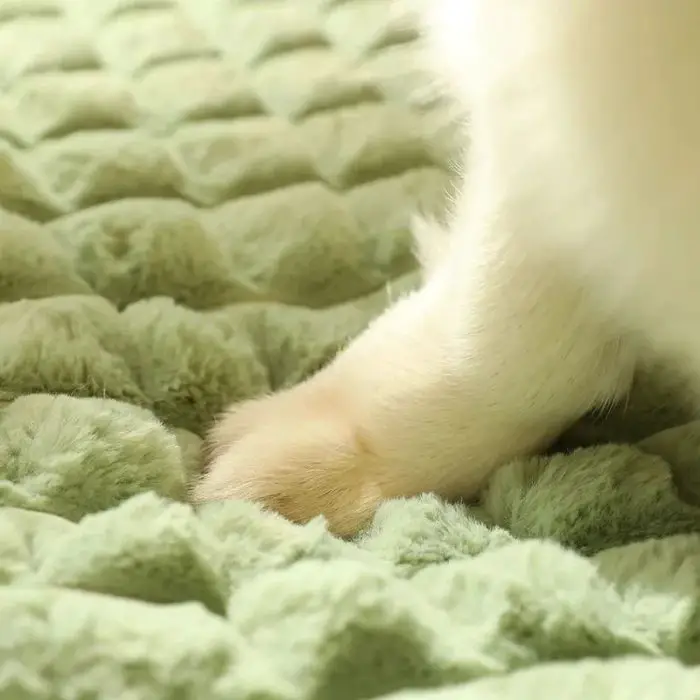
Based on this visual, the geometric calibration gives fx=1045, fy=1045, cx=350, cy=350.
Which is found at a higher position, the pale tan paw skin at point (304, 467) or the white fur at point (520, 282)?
the white fur at point (520, 282)

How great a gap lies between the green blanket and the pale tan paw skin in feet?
0.11

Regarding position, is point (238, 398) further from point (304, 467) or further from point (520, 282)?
point (520, 282)

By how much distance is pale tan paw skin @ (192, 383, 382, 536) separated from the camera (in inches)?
21.8

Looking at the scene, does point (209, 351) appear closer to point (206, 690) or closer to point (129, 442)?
point (129, 442)

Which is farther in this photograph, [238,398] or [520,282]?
[238,398]

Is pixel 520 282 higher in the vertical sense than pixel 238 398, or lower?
higher

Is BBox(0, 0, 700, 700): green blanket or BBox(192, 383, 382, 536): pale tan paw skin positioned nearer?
BBox(0, 0, 700, 700): green blanket

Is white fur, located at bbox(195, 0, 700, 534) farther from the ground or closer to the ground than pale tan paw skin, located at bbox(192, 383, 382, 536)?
farther from the ground

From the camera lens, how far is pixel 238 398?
674mm

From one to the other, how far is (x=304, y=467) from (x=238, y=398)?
0.12 meters

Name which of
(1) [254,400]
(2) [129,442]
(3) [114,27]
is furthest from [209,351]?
(3) [114,27]

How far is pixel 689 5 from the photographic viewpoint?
0.37 meters

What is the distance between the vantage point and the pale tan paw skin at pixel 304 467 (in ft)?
1.82

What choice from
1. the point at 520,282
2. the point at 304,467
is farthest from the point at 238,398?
the point at 520,282
